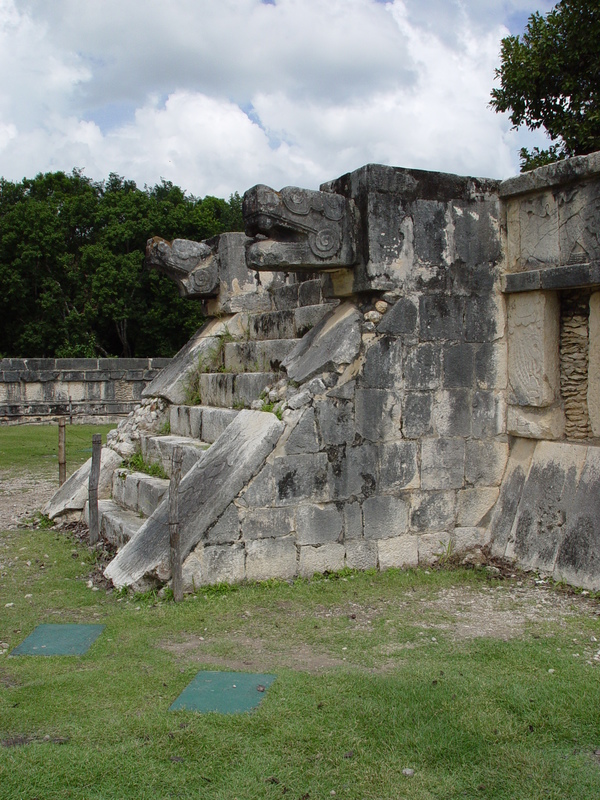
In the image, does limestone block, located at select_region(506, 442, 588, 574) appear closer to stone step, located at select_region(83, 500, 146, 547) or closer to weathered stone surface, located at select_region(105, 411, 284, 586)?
weathered stone surface, located at select_region(105, 411, 284, 586)

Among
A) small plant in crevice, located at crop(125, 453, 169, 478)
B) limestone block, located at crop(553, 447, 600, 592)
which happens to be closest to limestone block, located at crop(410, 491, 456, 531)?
limestone block, located at crop(553, 447, 600, 592)

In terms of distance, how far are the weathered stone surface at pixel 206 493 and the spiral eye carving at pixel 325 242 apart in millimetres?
1228

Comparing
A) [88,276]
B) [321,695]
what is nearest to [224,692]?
[321,695]

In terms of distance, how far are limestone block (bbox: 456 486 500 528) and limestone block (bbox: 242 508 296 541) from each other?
140 centimetres

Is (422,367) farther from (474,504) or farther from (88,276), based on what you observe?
(88,276)

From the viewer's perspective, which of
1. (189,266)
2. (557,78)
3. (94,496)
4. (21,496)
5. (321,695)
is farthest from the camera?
(557,78)

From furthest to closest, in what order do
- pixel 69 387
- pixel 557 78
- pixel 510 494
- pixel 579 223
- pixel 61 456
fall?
pixel 69 387
pixel 557 78
pixel 61 456
pixel 510 494
pixel 579 223

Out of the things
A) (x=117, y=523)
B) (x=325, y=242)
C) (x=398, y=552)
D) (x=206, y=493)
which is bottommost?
(x=398, y=552)

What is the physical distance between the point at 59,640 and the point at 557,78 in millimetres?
11794

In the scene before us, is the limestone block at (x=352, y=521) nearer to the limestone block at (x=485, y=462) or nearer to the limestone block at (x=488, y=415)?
the limestone block at (x=485, y=462)

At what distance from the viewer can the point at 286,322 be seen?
277 inches

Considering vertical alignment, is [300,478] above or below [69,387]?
below

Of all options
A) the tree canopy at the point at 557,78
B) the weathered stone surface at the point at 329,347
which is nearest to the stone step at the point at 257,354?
the weathered stone surface at the point at 329,347

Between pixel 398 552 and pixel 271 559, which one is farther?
pixel 398 552
